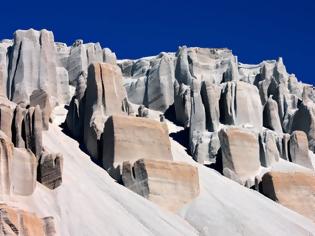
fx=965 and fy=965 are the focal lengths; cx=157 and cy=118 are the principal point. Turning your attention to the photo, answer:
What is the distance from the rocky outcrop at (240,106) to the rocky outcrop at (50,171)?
18.3m

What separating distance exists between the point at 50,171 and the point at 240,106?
65.4ft

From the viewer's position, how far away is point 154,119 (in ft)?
197

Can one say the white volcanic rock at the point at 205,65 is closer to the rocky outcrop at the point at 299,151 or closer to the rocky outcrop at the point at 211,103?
the rocky outcrop at the point at 211,103

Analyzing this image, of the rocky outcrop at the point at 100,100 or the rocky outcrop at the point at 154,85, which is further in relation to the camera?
the rocky outcrop at the point at 154,85

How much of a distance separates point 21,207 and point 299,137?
25783mm

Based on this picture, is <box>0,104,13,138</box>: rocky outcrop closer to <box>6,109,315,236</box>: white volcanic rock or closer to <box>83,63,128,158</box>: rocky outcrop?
<box>6,109,315,236</box>: white volcanic rock

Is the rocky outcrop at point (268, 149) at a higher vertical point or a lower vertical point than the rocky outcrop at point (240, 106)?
lower

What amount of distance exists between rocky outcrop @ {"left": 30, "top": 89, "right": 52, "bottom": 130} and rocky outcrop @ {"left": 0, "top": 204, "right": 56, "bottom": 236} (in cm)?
1355

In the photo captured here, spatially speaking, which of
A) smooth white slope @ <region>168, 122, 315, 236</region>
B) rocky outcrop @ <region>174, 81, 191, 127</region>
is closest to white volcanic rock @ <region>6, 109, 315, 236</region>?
smooth white slope @ <region>168, 122, 315, 236</region>

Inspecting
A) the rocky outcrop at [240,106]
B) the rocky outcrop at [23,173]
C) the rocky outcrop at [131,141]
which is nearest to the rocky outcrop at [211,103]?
the rocky outcrop at [240,106]

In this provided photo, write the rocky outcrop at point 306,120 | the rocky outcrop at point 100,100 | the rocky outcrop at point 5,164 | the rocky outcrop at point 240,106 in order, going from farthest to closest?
the rocky outcrop at point 306,120 → the rocky outcrop at point 240,106 → the rocky outcrop at point 100,100 → the rocky outcrop at point 5,164

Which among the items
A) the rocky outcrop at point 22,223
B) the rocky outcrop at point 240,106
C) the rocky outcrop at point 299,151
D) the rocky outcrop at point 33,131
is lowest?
the rocky outcrop at point 299,151

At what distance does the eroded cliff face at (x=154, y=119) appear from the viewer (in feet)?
161

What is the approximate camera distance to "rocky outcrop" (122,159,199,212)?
2035 inches
